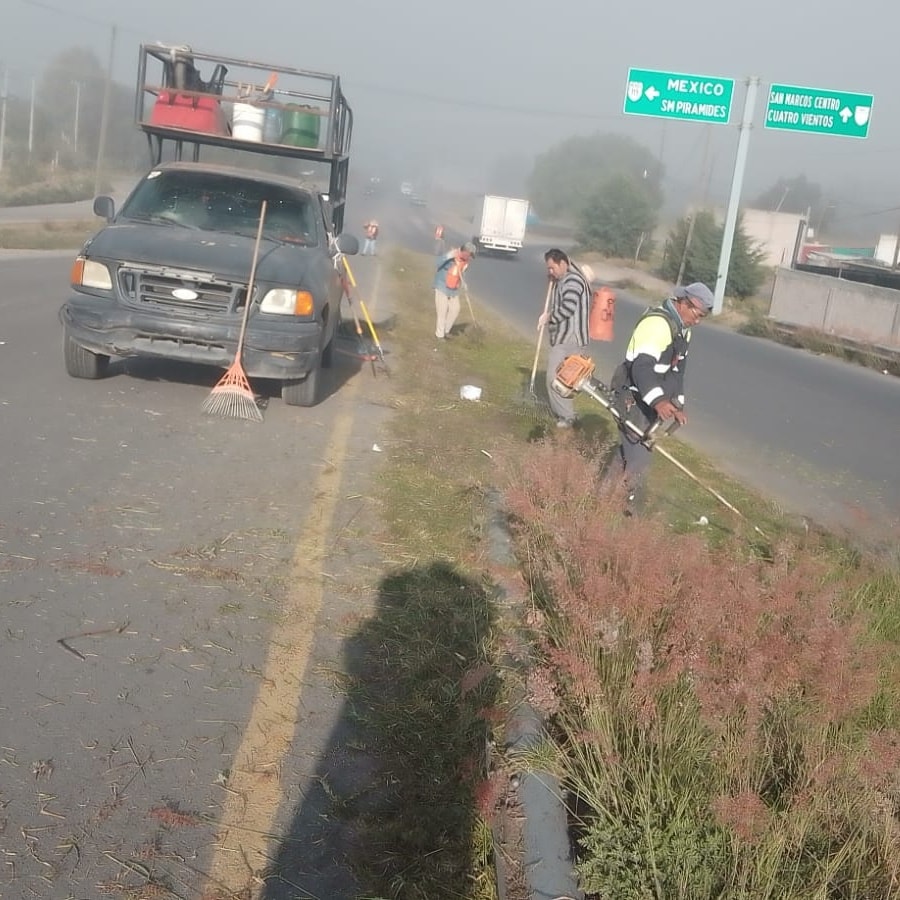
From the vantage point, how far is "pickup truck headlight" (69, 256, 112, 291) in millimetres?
9062

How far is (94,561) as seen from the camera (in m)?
5.47

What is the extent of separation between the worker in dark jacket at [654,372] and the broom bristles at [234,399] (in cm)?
339

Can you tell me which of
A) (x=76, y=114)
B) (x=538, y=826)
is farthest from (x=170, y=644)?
(x=76, y=114)

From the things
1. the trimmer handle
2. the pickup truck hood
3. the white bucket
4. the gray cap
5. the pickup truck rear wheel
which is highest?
the white bucket

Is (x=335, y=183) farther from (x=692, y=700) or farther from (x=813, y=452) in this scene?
(x=692, y=700)

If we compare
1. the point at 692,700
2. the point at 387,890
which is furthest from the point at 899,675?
the point at 387,890

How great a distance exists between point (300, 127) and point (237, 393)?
17.3 feet

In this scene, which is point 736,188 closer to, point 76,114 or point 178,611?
point 178,611

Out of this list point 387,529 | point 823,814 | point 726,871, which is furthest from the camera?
point 387,529

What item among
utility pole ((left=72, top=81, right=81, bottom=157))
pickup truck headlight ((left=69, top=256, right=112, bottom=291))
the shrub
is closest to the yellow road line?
the shrub

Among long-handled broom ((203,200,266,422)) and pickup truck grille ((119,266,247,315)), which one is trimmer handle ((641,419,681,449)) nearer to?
long-handled broom ((203,200,266,422))

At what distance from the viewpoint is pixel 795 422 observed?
13922mm

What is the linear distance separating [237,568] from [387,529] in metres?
1.17

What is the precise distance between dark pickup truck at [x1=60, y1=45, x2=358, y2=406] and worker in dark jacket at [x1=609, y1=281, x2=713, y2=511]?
3375mm
